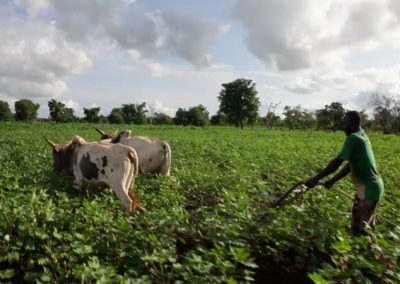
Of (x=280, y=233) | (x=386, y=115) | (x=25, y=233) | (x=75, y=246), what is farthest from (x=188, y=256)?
(x=386, y=115)

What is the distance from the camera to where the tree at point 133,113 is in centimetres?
8781

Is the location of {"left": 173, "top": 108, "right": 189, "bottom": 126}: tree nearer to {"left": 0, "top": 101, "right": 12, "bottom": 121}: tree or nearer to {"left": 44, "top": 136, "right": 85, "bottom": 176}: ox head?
{"left": 0, "top": 101, "right": 12, "bottom": 121}: tree

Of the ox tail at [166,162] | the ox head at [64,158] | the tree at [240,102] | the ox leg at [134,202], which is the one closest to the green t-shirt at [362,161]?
the ox leg at [134,202]

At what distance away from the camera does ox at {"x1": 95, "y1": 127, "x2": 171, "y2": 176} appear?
998 cm

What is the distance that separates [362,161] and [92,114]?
Result: 255 feet

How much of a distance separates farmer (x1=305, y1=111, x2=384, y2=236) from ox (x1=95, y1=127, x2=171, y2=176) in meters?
5.37

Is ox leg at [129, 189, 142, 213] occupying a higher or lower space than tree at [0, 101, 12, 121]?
lower

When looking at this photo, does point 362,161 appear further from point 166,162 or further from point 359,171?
point 166,162

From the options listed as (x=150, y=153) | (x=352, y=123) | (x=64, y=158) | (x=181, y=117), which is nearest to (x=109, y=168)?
(x=64, y=158)

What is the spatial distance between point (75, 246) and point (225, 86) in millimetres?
70399

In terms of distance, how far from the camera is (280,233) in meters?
5.19

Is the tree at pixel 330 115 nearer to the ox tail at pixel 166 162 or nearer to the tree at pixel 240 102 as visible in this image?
the tree at pixel 240 102

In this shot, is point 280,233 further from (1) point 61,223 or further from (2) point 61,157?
(2) point 61,157

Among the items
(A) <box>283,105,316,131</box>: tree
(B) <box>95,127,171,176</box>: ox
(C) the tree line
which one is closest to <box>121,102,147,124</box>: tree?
(C) the tree line
